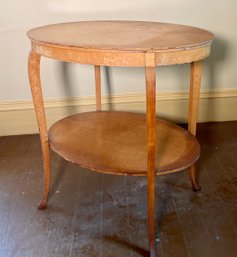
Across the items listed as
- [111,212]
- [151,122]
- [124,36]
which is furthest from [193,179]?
[124,36]

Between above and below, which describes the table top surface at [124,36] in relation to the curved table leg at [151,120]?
above

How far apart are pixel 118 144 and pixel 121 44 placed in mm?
480

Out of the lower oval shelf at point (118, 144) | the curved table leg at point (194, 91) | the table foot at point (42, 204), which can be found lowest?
the table foot at point (42, 204)

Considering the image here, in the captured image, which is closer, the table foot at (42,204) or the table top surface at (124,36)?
the table top surface at (124,36)

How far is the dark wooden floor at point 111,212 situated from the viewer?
1266 mm

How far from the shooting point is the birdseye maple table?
101 cm

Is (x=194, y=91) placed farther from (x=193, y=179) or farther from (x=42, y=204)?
(x=42, y=204)

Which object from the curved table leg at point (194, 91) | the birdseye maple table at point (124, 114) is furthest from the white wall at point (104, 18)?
the curved table leg at point (194, 91)

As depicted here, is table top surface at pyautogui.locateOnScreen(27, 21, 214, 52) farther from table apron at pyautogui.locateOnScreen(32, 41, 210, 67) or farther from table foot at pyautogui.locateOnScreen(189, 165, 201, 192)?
table foot at pyautogui.locateOnScreen(189, 165, 201, 192)

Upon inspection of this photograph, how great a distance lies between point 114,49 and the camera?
1.00 metres

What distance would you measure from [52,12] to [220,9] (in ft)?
3.12

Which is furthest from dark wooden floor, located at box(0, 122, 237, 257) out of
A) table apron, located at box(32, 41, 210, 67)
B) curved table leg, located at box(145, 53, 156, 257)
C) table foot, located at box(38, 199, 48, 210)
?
table apron, located at box(32, 41, 210, 67)

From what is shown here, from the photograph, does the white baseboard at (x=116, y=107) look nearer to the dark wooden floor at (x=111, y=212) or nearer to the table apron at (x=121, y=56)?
the dark wooden floor at (x=111, y=212)

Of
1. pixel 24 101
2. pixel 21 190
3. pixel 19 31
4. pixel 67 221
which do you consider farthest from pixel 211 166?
pixel 19 31
